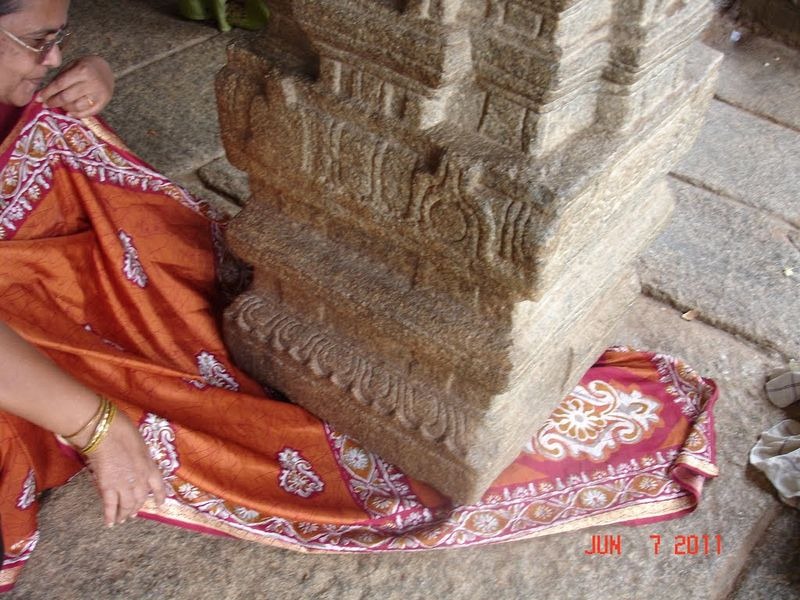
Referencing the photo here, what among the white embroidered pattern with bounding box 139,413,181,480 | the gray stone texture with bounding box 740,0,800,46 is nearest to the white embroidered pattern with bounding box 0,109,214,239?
the white embroidered pattern with bounding box 139,413,181,480

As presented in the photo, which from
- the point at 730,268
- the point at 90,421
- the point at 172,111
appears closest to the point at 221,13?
the point at 172,111

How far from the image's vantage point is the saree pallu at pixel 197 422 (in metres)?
1.71

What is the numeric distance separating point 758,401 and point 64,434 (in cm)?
161

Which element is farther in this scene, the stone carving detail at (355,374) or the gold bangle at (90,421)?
the stone carving detail at (355,374)

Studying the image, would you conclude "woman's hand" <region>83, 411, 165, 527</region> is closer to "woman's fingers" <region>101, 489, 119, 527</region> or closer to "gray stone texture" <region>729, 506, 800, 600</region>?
"woman's fingers" <region>101, 489, 119, 527</region>

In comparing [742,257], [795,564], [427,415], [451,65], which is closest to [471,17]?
[451,65]

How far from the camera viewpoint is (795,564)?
177 centimetres

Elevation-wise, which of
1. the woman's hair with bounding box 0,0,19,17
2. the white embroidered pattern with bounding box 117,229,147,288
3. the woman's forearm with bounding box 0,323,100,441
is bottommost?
the white embroidered pattern with bounding box 117,229,147,288

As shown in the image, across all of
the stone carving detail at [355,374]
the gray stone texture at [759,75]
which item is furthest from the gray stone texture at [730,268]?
the stone carving detail at [355,374]

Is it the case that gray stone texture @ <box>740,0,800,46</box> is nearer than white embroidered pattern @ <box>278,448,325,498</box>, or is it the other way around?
white embroidered pattern @ <box>278,448,325,498</box>

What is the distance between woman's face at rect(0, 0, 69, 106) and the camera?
1.45m

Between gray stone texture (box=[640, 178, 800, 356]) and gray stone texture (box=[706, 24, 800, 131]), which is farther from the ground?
gray stone texture (box=[640, 178, 800, 356])

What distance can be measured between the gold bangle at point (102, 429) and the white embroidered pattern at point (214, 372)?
0.38 metres

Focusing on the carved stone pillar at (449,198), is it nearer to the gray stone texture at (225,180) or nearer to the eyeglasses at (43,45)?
the eyeglasses at (43,45)
